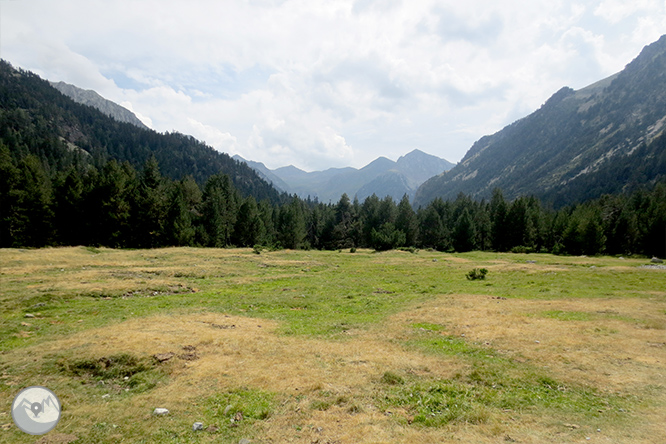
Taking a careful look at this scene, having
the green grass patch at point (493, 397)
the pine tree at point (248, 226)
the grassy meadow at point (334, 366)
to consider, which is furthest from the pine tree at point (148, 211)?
the green grass patch at point (493, 397)

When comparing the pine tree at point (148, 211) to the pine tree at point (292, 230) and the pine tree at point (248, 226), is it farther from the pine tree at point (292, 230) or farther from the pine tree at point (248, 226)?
the pine tree at point (292, 230)

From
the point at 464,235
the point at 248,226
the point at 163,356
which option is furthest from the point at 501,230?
the point at 163,356

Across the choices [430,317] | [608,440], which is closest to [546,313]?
[430,317]

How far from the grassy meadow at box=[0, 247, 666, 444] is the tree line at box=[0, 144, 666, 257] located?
1875 inches

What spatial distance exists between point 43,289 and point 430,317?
93.8 ft

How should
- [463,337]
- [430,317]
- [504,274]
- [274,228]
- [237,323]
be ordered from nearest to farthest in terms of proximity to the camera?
1. [463,337]
2. [237,323]
3. [430,317]
4. [504,274]
5. [274,228]

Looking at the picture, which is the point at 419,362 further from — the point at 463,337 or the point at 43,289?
the point at 43,289

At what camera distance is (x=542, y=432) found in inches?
294

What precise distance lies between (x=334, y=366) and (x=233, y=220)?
290ft

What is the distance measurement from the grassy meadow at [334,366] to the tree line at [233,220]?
47.6m

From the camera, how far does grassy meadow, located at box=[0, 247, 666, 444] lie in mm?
7680

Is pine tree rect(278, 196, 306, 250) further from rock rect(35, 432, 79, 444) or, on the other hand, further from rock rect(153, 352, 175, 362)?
rock rect(35, 432, 79, 444)

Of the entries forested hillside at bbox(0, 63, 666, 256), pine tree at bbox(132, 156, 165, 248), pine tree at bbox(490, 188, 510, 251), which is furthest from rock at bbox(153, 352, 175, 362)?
pine tree at bbox(490, 188, 510, 251)

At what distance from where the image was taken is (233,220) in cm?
9388
